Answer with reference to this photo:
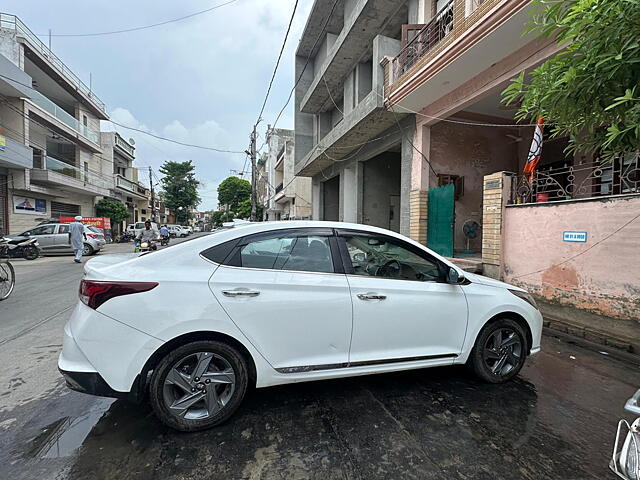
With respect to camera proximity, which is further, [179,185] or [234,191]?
[234,191]

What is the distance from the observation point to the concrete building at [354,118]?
9.17 m

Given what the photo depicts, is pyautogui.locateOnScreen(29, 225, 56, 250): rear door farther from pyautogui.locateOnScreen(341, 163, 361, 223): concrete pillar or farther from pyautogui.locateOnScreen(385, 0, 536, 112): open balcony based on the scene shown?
pyautogui.locateOnScreen(385, 0, 536, 112): open balcony

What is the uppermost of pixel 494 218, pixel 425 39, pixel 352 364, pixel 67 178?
pixel 425 39

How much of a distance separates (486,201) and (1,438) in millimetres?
7622

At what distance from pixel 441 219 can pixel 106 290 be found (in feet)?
25.4

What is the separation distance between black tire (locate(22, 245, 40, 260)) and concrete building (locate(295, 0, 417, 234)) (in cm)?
1234

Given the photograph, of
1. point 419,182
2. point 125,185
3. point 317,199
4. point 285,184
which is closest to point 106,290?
point 419,182

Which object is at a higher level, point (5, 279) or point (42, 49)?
point (42, 49)

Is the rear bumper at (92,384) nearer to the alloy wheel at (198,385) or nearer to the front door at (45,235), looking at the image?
the alloy wheel at (198,385)

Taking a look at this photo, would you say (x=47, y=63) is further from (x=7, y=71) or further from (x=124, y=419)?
(x=124, y=419)

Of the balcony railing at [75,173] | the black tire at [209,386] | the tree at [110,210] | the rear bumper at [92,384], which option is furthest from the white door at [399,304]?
the tree at [110,210]

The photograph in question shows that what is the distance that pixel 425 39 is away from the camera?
25.7 ft

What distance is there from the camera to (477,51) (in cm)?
585

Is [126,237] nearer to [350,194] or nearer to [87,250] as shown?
[87,250]
